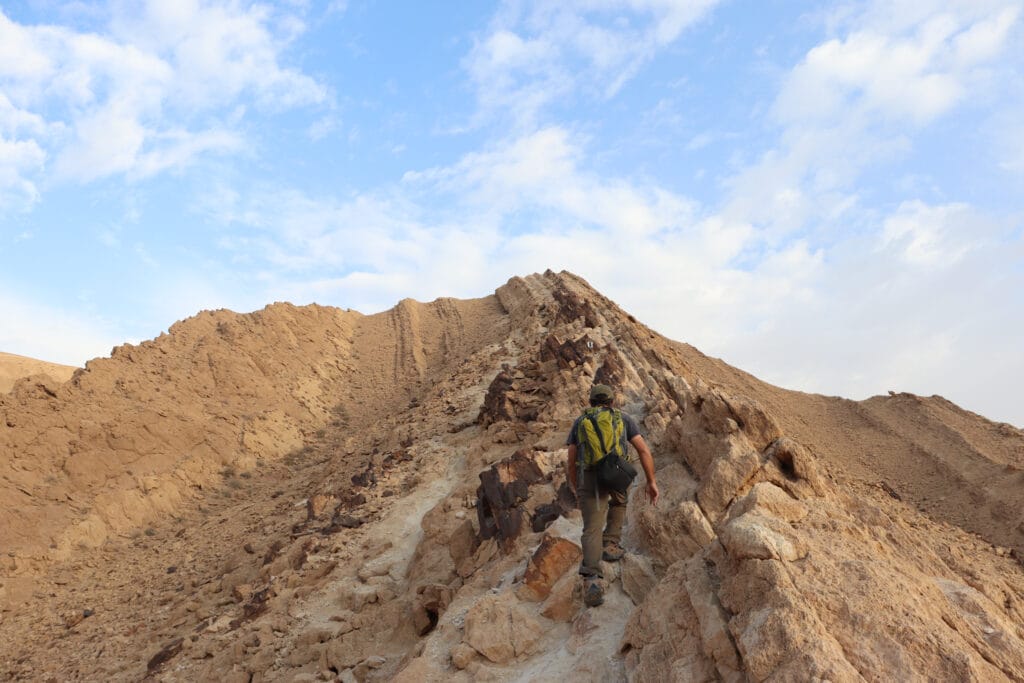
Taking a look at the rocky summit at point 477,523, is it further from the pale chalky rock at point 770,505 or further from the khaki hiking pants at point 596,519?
the khaki hiking pants at point 596,519

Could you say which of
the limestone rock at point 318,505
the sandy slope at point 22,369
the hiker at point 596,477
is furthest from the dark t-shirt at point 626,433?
the sandy slope at point 22,369

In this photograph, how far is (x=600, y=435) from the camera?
5.50 metres

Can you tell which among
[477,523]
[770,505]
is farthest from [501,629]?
[477,523]

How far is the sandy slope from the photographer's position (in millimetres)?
38375

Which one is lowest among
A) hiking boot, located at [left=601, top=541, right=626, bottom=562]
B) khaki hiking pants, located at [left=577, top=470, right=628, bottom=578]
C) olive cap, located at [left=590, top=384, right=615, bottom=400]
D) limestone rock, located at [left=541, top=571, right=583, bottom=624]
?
limestone rock, located at [left=541, top=571, right=583, bottom=624]

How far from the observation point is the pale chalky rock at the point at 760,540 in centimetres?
435

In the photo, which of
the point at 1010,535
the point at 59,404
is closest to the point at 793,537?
the point at 1010,535

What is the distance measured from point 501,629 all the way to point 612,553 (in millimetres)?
1064

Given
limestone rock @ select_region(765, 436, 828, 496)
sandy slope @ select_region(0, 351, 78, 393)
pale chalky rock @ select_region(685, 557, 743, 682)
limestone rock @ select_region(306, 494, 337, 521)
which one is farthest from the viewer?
sandy slope @ select_region(0, 351, 78, 393)

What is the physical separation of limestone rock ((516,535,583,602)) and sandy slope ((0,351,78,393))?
3928 centimetres

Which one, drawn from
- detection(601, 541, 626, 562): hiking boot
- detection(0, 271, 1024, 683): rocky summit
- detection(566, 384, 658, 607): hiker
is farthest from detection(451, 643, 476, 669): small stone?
detection(601, 541, 626, 562): hiking boot

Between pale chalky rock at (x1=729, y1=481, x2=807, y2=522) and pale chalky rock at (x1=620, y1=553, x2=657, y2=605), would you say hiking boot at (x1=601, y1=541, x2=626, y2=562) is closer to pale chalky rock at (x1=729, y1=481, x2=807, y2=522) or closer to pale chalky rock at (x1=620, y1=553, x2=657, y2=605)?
pale chalky rock at (x1=620, y1=553, x2=657, y2=605)

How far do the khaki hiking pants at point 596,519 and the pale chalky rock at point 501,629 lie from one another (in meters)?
0.62

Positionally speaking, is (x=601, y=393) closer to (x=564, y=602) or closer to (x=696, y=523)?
(x=696, y=523)
